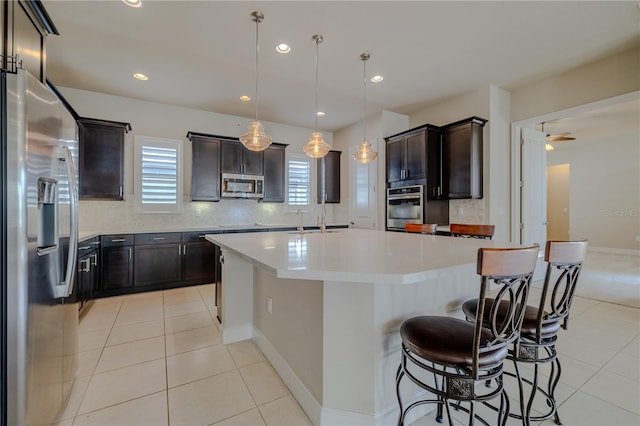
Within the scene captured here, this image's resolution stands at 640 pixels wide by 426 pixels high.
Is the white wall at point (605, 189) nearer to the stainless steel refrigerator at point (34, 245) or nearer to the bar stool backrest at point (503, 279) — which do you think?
the bar stool backrest at point (503, 279)

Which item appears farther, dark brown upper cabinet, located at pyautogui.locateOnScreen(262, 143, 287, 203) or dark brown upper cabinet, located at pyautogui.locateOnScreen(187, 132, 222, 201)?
dark brown upper cabinet, located at pyautogui.locateOnScreen(262, 143, 287, 203)

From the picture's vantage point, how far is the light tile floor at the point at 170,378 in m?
1.64

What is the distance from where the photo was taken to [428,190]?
14.4ft

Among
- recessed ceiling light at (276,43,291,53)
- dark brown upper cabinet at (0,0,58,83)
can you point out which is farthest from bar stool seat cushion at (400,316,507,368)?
recessed ceiling light at (276,43,291,53)

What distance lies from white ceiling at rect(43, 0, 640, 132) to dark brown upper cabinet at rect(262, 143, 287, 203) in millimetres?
1121

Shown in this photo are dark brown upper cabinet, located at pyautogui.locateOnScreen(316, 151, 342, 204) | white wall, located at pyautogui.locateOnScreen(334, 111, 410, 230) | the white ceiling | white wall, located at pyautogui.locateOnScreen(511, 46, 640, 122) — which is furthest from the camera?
dark brown upper cabinet, located at pyautogui.locateOnScreen(316, 151, 342, 204)

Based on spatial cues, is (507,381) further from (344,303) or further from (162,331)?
(162,331)

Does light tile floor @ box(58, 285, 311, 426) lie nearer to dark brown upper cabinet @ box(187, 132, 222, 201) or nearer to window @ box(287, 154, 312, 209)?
dark brown upper cabinet @ box(187, 132, 222, 201)

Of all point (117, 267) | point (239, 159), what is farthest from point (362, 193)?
point (117, 267)

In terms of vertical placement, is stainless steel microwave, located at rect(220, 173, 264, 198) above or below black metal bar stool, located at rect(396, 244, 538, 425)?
above

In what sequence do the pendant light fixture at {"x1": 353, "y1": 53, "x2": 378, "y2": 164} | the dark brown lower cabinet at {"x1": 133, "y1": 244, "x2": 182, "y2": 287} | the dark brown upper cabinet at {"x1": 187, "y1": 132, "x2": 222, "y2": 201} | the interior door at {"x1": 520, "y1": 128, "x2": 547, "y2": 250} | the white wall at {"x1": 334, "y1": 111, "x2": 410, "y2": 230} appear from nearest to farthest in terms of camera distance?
the pendant light fixture at {"x1": 353, "y1": 53, "x2": 378, "y2": 164}, the dark brown lower cabinet at {"x1": 133, "y1": 244, "x2": 182, "y2": 287}, the interior door at {"x1": 520, "y1": 128, "x2": 547, "y2": 250}, the dark brown upper cabinet at {"x1": 187, "y1": 132, "x2": 222, "y2": 201}, the white wall at {"x1": 334, "y1": 111, "x2": 410, "y2": 230}

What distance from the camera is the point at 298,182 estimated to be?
5.95 meters

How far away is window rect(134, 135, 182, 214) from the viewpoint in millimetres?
4457

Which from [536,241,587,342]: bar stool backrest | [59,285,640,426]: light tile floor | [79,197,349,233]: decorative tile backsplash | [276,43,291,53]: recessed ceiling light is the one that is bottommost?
[59,285,640,426]: light tile floor
